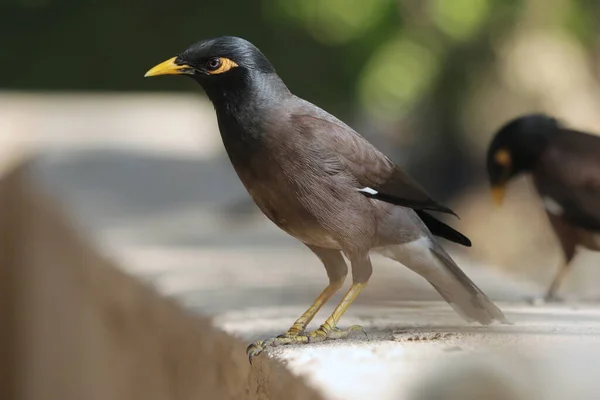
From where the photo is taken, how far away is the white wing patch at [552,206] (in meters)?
3.18

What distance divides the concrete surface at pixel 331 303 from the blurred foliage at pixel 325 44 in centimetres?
381

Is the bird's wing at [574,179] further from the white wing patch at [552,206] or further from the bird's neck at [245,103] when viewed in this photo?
the bird's neck at [245,103]

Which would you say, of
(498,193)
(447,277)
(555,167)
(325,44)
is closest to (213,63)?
(447,277)

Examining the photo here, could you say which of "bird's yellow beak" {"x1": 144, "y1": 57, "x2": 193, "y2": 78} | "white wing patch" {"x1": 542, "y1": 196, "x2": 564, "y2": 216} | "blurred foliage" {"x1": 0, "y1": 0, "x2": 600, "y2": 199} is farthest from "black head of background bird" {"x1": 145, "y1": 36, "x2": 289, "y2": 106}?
"blurred foliage" {"x1": 0, "y1": 0, "x2": 600, "y2": 199}

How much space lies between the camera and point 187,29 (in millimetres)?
10898

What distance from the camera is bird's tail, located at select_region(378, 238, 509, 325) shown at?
2197 millimetres

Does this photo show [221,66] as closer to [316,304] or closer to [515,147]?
[316,304]

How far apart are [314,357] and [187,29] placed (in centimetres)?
916

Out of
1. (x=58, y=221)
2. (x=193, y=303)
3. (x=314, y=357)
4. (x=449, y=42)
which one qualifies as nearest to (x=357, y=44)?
(x=449, y=42)

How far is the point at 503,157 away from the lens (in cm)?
299

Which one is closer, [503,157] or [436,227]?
[436,227]

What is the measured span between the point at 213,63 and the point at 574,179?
1364 millimetres

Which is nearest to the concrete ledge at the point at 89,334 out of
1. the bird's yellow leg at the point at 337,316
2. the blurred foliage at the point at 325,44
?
the bird's yellow leg at the point at 337,316

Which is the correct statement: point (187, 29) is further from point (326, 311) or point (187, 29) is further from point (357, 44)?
point (326, 311)
